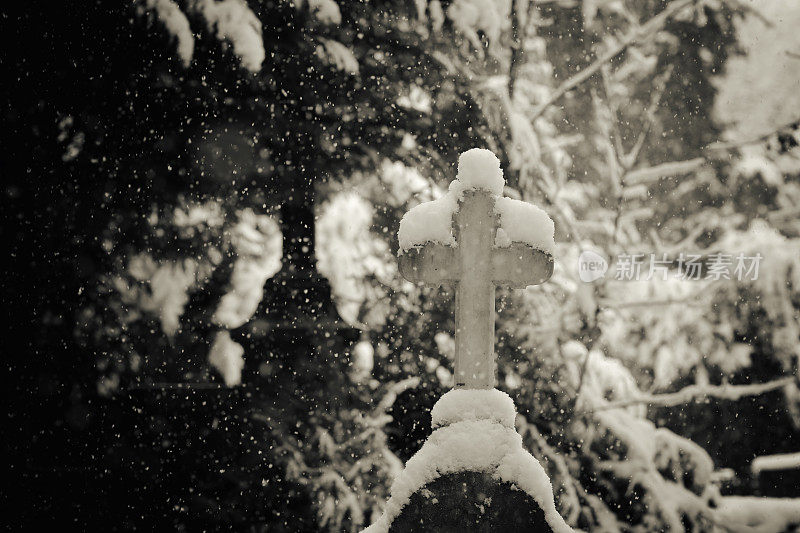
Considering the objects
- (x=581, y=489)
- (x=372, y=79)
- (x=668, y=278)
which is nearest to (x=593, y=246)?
(x=668, y=278)

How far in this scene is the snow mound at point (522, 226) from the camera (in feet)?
7.88

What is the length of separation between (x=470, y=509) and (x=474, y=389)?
0.46 m

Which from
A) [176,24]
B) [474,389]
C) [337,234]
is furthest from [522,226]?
[337,234]

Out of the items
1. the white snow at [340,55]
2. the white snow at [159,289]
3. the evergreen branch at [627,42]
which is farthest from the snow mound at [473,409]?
the evergreen branch at [627,42]

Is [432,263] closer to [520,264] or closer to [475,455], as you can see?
[520,264]

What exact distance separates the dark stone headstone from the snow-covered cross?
15.2 inches

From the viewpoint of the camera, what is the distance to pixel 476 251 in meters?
2.44

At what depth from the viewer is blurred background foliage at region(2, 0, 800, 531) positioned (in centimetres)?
352

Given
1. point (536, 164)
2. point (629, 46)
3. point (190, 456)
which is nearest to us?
point (190, 456)

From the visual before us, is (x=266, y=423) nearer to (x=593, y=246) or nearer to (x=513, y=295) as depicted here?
(x=513, y=295)

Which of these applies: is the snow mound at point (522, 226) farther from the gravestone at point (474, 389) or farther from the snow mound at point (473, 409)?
the snow mound at point (473, 409)

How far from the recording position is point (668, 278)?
6.20m

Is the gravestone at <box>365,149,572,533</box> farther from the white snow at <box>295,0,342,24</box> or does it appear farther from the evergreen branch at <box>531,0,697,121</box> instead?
the evergreen branch at <box>531,0,697,121</box>

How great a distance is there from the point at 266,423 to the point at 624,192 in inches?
148
